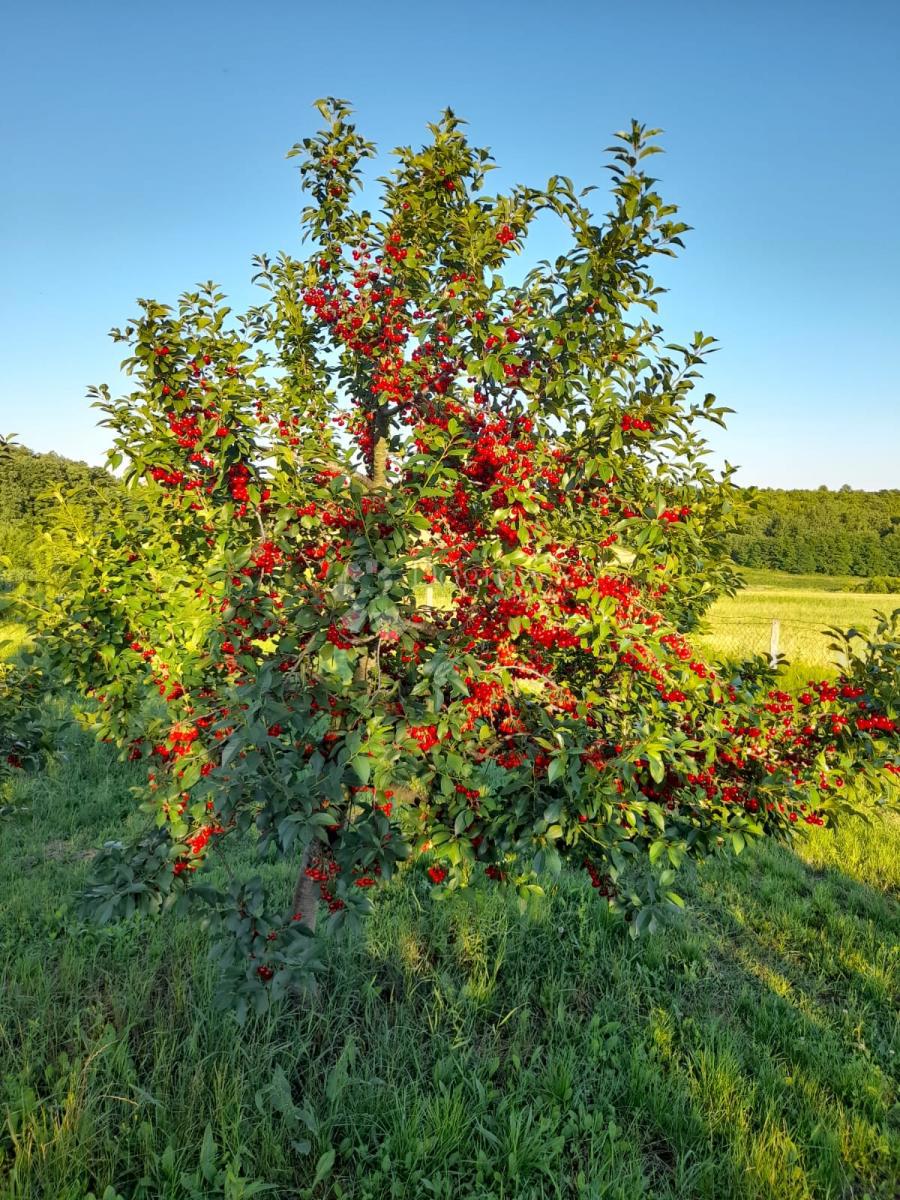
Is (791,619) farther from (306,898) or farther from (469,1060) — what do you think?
(306,898)

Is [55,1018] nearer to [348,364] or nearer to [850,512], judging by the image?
[348,364]

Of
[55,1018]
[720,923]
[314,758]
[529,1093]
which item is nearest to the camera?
[314,758]

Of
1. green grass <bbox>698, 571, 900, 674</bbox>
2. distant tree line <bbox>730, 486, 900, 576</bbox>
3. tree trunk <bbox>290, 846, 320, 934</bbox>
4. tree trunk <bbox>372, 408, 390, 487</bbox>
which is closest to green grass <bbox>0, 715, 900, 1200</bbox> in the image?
tree trunk <bbox>290, 846, 320, 934</bbox>

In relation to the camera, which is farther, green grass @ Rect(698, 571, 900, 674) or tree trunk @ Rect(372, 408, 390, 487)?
green grass @ Rect(698, 571, 900, 674)

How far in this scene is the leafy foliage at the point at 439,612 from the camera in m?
2.22

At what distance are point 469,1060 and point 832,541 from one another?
160 ft

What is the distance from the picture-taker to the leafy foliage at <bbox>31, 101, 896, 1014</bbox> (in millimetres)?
2219

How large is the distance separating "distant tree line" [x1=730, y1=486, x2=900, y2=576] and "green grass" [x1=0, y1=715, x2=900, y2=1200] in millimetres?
Answer: 40785

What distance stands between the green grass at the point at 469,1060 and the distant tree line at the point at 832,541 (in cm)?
4078

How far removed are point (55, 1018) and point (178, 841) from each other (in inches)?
57.1

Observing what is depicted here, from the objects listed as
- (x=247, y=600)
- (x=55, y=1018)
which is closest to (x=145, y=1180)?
(x=55, y=1018)

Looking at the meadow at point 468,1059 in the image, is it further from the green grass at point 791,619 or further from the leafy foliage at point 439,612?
the green grass at point 791,619

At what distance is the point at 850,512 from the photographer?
47.6 metres

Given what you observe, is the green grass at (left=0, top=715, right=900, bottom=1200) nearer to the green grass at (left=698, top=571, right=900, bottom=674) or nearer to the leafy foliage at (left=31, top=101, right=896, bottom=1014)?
the leafy foliage at (left=31, top=101, right=896, bottom=1014)
